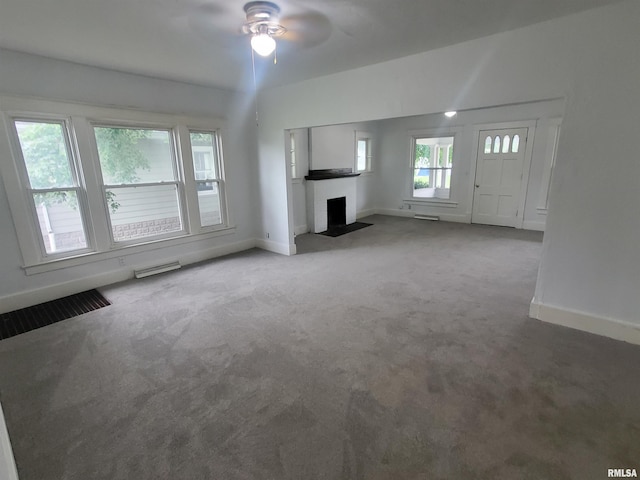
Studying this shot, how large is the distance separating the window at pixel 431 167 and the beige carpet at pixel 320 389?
464cm

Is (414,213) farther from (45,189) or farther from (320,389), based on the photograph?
(45,189)

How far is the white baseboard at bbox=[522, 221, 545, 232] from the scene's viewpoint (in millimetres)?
6219

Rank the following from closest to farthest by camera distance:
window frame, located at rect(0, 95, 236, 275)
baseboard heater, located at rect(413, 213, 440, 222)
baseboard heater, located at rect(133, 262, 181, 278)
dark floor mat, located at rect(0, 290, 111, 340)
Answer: dark floor mat, located at rect(0, 290, 111, 340) < window frame, located at rect(0, 95, 236, 275) < baseboard heater, located at rect(133, 262, 181, 278) < baseboard heater, located at rect(413, 213, 440, 222)

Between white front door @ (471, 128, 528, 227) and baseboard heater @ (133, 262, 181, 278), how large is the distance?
20.5 ft

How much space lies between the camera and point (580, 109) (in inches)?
96.0

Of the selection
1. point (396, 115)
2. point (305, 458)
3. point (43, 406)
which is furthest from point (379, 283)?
point (43, 406)

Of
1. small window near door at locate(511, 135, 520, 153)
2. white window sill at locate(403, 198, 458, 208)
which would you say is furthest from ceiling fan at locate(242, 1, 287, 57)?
white window sill at locate(403, 198, 458, 208)

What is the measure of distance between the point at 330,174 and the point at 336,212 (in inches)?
35.7

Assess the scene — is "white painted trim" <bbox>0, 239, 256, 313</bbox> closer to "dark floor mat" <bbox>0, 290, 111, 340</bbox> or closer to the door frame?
"dark floor mat" <bbox>0, 290, 111, 340</bbox>

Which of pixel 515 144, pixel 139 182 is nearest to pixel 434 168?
A: pixel 515 144

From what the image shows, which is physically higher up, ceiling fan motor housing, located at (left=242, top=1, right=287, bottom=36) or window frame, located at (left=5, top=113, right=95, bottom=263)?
ceiling fan motor housing, located at (left=242, top=1, right=287, bottom=36)

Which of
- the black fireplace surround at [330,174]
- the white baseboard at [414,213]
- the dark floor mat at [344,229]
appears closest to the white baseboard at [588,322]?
the dark floor mat at [344,229]

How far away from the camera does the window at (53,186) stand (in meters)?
3.22

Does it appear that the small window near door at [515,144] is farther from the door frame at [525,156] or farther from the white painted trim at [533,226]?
the white painted trim at [533,226]
